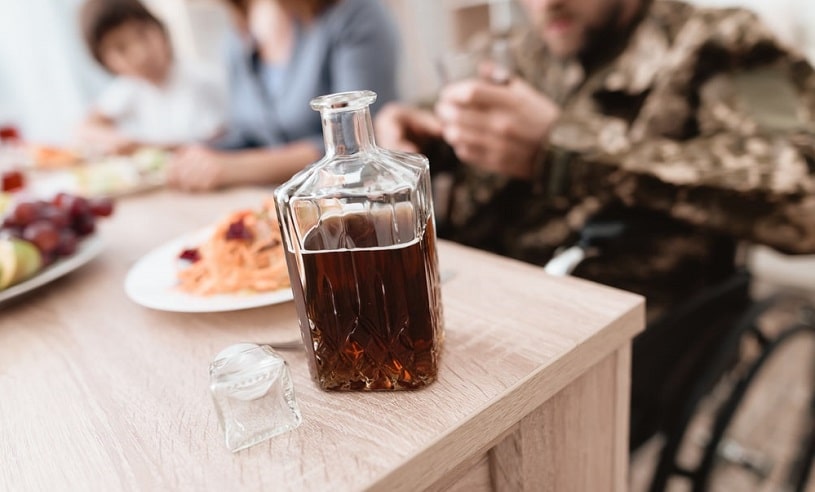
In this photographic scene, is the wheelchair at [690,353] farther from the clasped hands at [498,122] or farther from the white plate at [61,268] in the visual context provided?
the white plate at [61,268]

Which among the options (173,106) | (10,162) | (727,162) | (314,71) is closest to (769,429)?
(727,162)

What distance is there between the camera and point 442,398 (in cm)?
41

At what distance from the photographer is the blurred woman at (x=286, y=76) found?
1.25m

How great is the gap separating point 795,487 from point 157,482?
46.7 inches

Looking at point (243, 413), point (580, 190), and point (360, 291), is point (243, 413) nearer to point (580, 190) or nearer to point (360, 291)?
point (360, 291)

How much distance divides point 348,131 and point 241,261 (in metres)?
0.26

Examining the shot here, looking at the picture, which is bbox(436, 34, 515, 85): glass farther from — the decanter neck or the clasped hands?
the decanter neck

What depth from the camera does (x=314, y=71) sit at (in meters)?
1.50

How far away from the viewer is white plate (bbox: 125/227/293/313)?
1.81 ft

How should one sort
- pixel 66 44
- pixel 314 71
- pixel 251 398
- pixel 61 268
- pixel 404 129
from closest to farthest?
1. pixel 251 398
2. pixel 61 268
3. pixel 404 129
4. pixel 314 71
5. pixel 66 44

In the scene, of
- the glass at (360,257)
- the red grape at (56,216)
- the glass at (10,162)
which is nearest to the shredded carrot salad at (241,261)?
the glass at (360,257)

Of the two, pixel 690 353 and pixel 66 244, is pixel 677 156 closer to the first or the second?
pixel 690 353

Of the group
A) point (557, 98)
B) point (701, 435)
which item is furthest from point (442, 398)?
point (701, 435)

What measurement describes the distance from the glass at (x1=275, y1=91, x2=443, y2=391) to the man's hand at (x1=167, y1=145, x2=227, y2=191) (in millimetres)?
847
